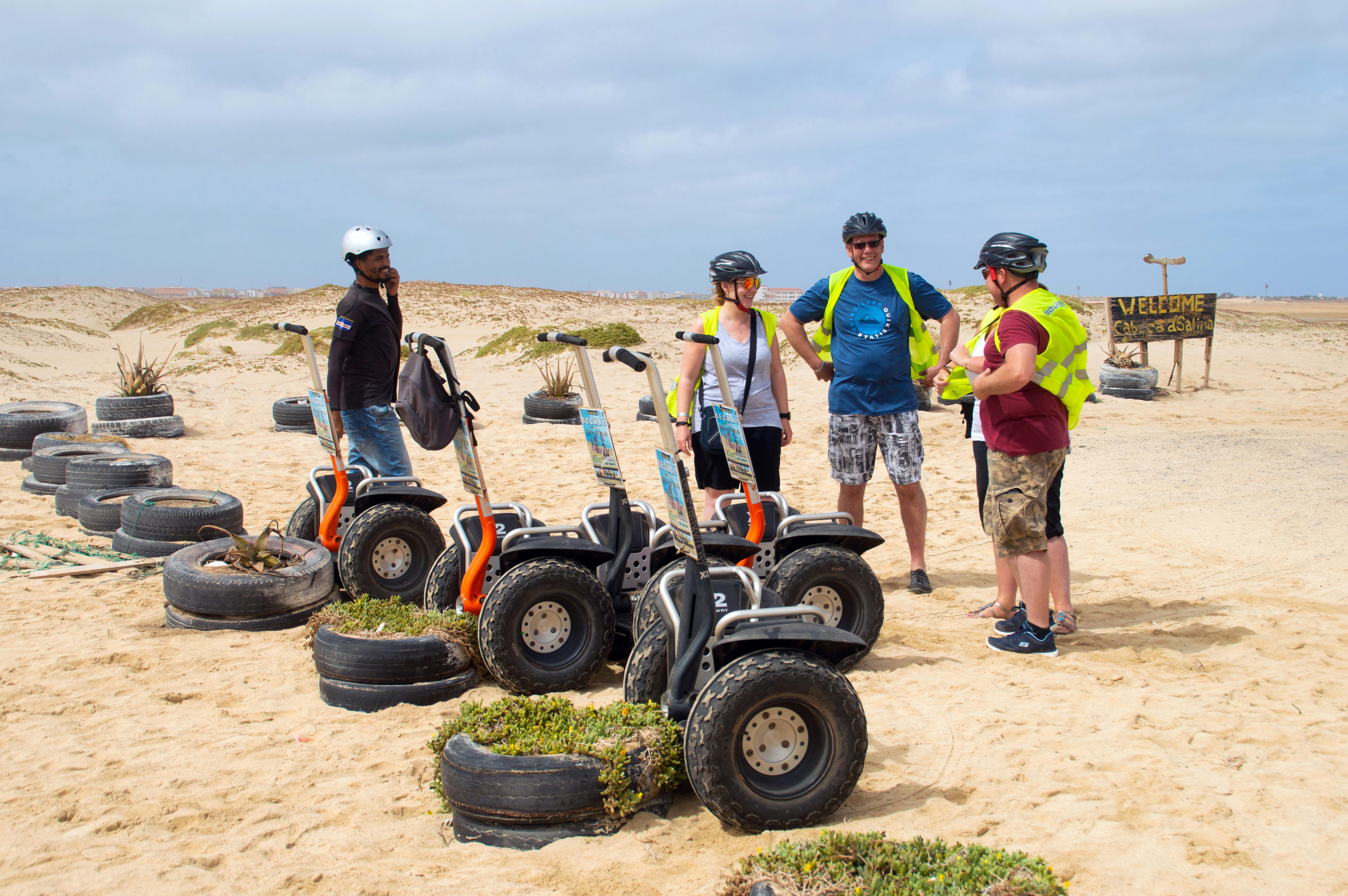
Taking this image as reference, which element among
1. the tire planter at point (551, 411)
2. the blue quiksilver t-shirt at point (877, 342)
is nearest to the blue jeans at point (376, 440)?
the blue quiksilver t-shirt at point (877, 342)

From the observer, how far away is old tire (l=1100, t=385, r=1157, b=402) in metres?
Result: 16.2

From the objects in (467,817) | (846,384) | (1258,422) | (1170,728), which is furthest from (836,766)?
(1258,422)

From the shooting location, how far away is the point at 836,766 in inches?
112

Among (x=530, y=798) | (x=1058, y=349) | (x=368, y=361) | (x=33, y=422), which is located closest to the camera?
(x=530, y=798)

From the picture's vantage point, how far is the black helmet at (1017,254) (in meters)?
4.41

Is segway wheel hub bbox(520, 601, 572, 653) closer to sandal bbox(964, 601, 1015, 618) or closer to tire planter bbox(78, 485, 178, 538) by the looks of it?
sandal bbox(964, 601, 1015, 618)

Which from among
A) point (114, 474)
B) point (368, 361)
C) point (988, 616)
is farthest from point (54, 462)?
point (988, 616)

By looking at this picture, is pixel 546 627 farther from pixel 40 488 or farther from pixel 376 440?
pixel 40 488

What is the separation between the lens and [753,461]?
5.33 metres

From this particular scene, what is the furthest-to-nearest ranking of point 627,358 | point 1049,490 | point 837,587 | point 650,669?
point 1049,490
point 837,587
point 650,669
point 627,358

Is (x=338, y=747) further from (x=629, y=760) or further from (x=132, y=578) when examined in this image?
(x=132, y=578)

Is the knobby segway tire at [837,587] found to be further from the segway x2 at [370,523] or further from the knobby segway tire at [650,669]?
the segway x2 at [370,523]

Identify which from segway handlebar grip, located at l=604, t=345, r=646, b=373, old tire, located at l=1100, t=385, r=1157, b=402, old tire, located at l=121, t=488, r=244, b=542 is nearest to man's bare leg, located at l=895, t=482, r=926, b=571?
segway handlebar grip, located at l=604, t=345, r=646, b=373

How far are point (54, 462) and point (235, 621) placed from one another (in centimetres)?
483
